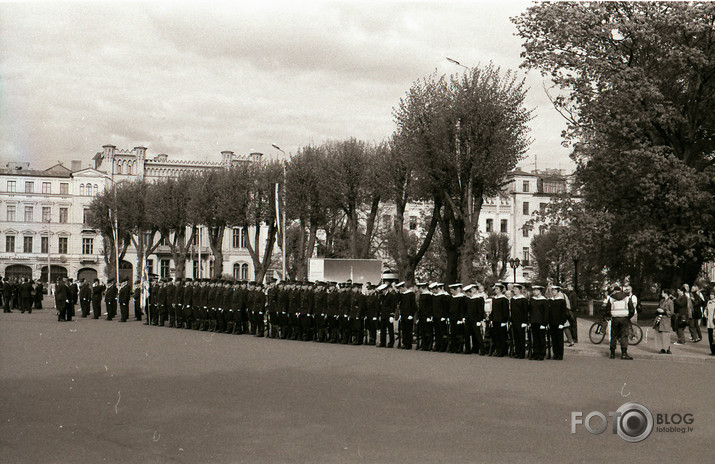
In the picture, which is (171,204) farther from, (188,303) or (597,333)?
(597,333)

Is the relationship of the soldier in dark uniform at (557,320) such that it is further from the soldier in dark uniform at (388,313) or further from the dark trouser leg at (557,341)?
the soldier in dark uniform at (388,313)

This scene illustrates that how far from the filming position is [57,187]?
83.4 m

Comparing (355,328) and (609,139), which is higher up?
(609,139)

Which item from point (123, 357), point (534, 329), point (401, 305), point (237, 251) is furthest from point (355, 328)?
point (237, 251)

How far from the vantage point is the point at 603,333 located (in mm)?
21844

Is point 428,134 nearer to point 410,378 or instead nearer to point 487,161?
point 487,161

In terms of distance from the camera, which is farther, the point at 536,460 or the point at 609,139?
the point at 609,139

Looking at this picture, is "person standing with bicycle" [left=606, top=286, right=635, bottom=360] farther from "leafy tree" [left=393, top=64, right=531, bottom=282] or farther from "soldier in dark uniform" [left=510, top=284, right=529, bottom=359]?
"leafy tree" [left=393, top=64, right=531, bottom=282]

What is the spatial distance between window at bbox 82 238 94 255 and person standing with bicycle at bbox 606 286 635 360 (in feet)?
250

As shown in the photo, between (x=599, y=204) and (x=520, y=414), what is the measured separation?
76.7ft

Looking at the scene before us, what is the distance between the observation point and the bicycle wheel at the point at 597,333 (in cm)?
2175

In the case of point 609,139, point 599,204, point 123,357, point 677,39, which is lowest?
point 123,357


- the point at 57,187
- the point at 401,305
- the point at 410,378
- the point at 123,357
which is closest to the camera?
the point at 410,378

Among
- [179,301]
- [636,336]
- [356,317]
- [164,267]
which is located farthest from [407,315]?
[164,267]
